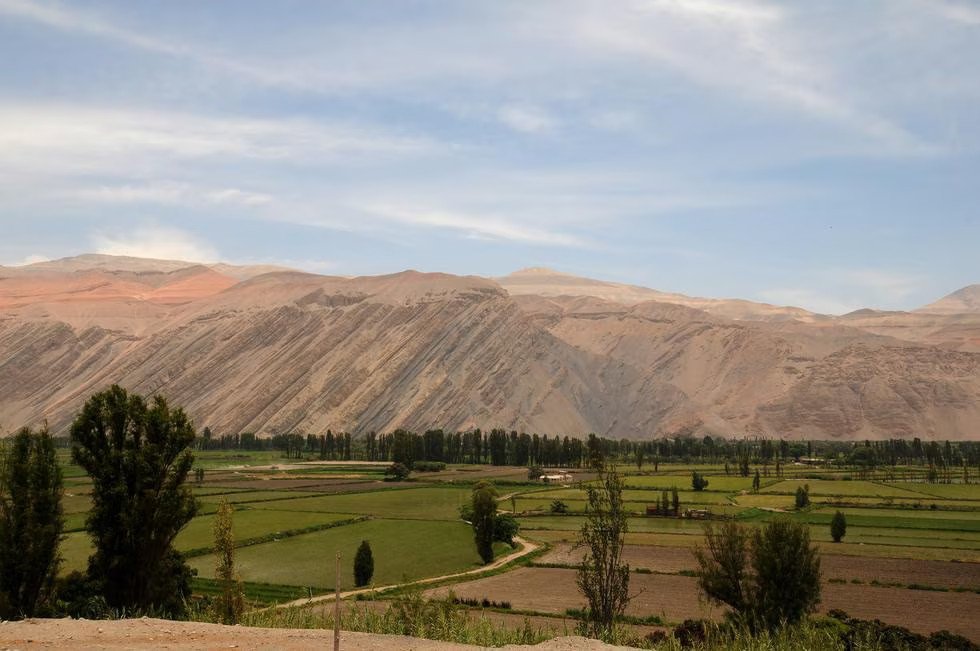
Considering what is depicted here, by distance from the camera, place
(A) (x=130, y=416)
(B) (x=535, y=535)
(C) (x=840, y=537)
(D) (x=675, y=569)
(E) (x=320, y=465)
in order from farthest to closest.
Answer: (E) (x=320, y=465), (B) (x=535, y=535), (C) (x=840, y=537), (D) (x=675, y=569), (A) (x=130, y=416)

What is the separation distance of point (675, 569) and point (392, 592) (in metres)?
17.4

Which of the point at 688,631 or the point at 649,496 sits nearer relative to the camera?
the point at 688,631

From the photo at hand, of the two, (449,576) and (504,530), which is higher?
(504,530)

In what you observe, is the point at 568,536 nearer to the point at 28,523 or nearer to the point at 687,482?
the point at 687,482

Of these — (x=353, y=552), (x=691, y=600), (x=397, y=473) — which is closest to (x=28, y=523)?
(x=353, y=552)

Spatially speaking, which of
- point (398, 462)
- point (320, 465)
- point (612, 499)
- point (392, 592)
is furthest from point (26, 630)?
point (320, 465)

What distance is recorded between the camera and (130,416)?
31031 millimetres

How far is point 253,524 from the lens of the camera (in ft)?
226

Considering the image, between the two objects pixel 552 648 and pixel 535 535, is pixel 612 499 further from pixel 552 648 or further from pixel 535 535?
pixel 535 535

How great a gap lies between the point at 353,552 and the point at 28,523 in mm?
29439

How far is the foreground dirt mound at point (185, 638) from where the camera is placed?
19.0m

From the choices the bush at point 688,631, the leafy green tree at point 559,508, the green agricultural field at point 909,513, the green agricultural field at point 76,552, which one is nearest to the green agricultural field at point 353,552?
the green agricultural field at point 76,552

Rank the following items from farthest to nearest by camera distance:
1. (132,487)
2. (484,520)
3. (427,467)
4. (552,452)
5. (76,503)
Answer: (552,452), (427,467), (76,503), (484,520), (132,487)

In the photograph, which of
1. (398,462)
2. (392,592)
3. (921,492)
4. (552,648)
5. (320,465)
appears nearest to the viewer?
(552,648)
